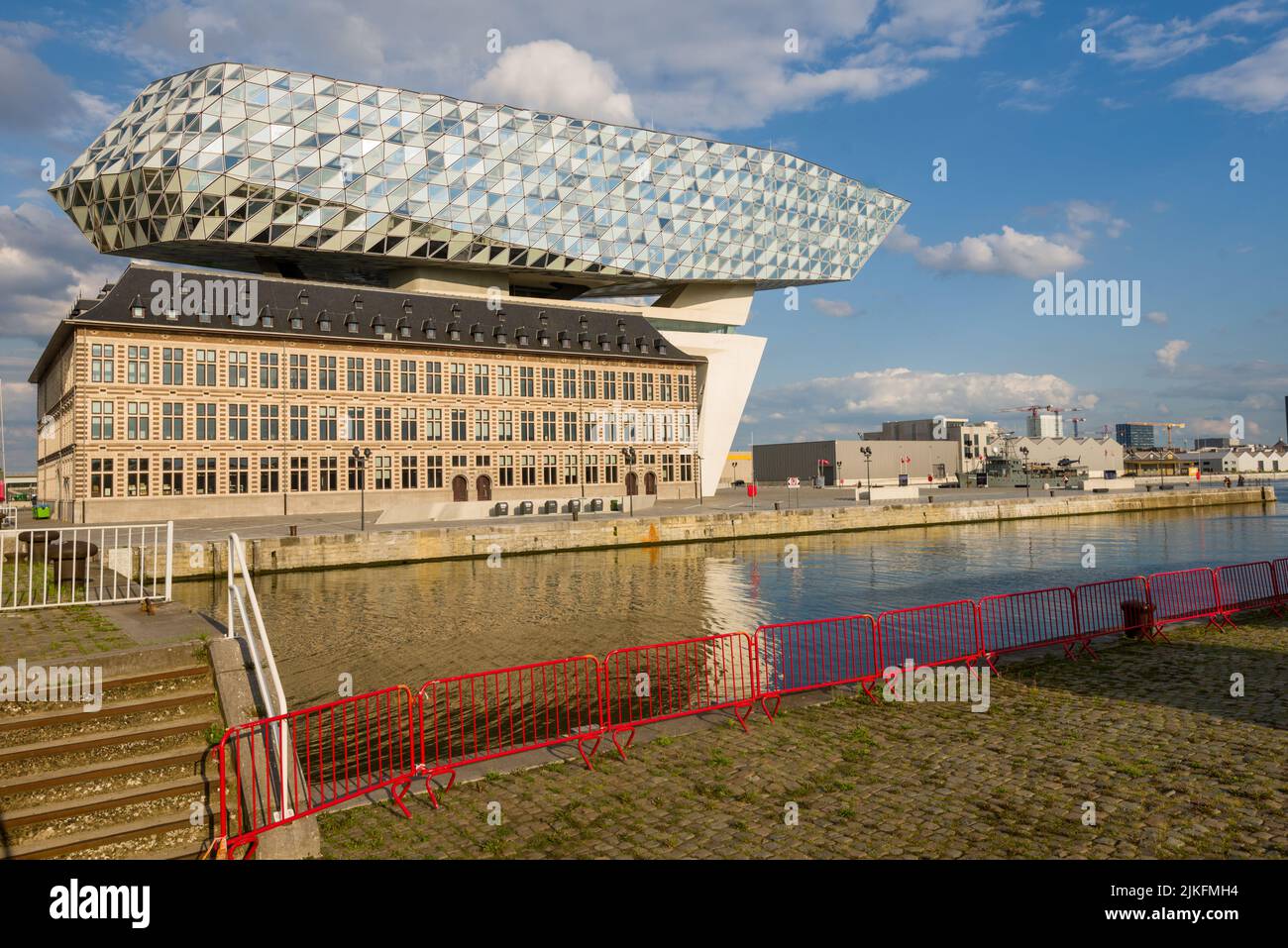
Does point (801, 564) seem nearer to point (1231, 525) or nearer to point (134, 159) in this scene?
point (1231, 525)

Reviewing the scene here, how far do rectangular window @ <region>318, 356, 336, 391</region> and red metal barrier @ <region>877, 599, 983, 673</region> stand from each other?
48.3 meters

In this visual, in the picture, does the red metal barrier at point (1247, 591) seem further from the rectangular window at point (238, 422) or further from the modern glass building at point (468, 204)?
the rectangular window at point (238, 422)

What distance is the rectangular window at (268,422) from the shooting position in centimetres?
5538

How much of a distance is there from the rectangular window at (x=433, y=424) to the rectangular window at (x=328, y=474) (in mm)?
7247

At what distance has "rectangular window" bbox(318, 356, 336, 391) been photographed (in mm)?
57562

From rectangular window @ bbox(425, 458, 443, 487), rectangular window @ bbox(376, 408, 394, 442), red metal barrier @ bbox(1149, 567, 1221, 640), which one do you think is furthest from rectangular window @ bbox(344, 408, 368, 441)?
red metal barrier @ bbox(1149, 567, 1221, 640)

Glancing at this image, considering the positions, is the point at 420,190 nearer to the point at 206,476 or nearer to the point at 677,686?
the point at 206,476

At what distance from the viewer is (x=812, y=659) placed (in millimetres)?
16719

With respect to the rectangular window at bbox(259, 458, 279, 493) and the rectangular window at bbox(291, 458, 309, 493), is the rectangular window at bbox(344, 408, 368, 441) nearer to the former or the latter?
the rectangular window at bbox(291, 458, 309, 493)

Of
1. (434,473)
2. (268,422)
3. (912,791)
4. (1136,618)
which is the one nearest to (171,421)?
(268,422)

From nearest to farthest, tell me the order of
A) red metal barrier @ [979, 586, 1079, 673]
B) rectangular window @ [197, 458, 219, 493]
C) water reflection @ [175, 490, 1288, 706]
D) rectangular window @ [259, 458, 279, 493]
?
red metal barrier @ [979, 586, 1079, 673], water reflection @ [175, 490, 1288, 706], rectangular window @ [197, 458, 219, 493], rectangular window @ [259, 458, 279, 493]

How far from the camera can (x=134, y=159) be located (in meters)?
61.8

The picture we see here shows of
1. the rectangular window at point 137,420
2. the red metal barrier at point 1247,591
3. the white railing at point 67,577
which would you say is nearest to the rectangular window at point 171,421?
the rectangular window at point 137,420

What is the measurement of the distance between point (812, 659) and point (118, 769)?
12.8m
